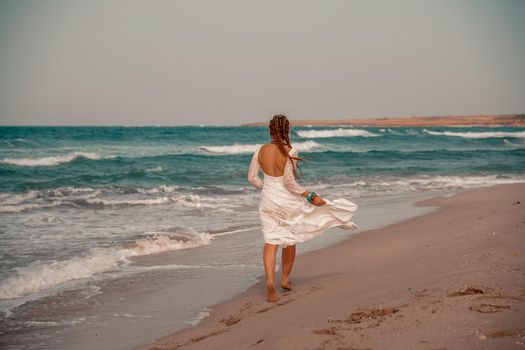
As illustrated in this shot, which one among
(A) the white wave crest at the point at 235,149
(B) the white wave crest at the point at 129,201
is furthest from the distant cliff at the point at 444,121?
(B) the white wave crest at the point at 129,201

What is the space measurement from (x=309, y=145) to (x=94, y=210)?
3542cm

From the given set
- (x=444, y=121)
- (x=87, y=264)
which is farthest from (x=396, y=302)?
(x=444, y=121)

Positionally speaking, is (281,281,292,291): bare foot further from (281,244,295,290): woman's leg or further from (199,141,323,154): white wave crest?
(199,141,323,154): white wave crest

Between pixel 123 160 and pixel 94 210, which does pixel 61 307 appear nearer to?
pixel 94 210

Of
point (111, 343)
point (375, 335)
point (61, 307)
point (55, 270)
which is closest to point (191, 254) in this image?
point (55, 270)

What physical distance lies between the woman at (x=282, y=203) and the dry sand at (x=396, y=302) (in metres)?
0.51

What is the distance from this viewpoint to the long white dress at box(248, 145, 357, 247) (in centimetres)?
527

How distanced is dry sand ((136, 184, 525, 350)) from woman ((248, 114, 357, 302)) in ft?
1.66

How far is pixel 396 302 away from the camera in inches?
160

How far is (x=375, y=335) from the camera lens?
11.0 ft

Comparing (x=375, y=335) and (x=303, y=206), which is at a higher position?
(x=303, y=206)

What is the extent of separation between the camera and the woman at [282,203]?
17.1ft

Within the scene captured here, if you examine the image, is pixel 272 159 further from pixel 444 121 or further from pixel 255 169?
pixel 444 121

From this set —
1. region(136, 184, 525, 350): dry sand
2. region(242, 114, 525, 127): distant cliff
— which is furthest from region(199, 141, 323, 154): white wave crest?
region(242, 114, 525, 127): distant cliff
